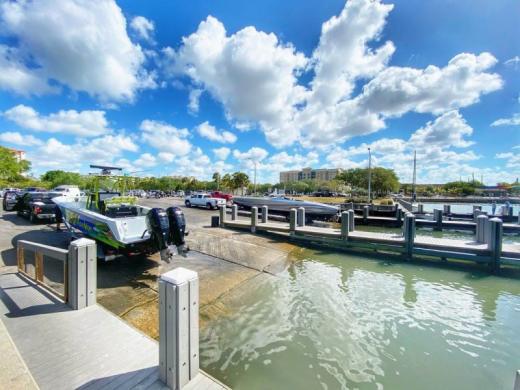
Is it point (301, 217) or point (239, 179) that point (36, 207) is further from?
point (239, 179)

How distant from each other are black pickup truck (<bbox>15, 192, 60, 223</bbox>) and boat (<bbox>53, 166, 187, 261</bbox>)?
19.3 ft

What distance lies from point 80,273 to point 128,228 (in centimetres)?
250

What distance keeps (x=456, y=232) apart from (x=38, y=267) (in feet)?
65.7

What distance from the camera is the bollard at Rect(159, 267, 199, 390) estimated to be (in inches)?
88.2

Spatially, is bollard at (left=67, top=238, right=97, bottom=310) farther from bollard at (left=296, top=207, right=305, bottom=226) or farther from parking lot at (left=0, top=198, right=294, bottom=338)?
bollard at (left=296, top=207, right=305, bottom=226)

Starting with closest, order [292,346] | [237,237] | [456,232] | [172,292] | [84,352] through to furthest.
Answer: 1. [172,292]
2. [84,352]
3. [292,346]
4. [237,237]
5. [456,232]

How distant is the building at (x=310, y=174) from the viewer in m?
147

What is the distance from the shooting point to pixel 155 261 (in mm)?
7242

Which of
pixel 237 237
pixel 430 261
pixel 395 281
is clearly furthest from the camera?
pixel 237 237

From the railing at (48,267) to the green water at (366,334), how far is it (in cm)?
262

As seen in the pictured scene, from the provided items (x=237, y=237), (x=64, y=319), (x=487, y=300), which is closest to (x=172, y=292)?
(x=64, y=319)

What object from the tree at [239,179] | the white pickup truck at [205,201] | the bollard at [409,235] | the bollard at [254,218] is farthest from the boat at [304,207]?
the tree at [239,179]

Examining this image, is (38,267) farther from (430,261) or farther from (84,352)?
(430,261)

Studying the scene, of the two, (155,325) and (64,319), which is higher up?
(64,319)
